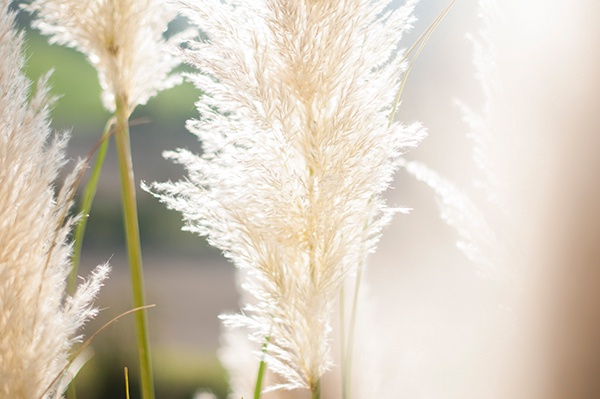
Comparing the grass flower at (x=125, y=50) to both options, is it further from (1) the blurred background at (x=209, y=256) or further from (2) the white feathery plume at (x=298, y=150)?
(1) the blurred background at (x=209, y=256)

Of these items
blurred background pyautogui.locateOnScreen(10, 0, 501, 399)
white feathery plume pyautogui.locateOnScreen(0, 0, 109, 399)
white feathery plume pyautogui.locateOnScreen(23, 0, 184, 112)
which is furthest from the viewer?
blurred background pyautogui.locateOnScreen(10, 0, 501, 399)

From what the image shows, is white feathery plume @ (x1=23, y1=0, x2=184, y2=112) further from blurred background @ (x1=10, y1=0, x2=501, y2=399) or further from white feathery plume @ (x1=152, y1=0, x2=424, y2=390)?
blurred background @ (x1=10, y1=0, x2=501, y2=399)

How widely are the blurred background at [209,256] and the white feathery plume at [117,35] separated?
658 mm

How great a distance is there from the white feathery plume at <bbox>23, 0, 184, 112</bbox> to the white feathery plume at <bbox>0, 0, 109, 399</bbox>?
0.41 ft

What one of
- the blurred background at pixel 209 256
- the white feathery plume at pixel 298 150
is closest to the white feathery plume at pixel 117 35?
the white feathery plume at pixel 298 150

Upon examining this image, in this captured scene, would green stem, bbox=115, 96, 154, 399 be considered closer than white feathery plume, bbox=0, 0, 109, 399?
No

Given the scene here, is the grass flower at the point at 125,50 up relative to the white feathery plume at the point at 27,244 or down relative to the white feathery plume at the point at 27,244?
up

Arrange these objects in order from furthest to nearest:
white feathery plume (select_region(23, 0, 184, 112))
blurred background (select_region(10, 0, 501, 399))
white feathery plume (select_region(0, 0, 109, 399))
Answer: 1. blurred background (select_region(10, 0, 501, 399))
2. white feathery plume (select_region(23, 0, 184, 112))
3. white feathery plume (select_region(0, 0, 109, 399))

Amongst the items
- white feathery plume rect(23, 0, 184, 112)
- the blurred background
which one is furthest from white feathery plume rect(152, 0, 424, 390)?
the blurred background

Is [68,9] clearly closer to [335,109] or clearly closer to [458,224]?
[335,109]

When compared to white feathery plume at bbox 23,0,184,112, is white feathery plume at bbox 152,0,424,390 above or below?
below

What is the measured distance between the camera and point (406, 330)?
135cm

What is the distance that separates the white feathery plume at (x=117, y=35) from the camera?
701 millimetres

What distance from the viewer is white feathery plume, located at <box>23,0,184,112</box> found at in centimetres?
70
